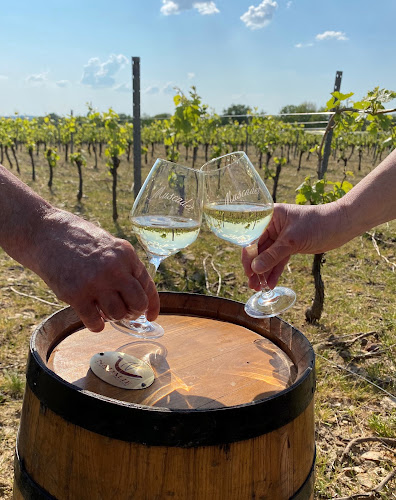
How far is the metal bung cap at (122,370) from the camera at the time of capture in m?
1.35

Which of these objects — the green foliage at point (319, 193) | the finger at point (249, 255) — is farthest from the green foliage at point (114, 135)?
the finger at point (249, 255)

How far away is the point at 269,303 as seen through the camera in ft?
6.10

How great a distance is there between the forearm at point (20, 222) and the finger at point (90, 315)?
0.63ft

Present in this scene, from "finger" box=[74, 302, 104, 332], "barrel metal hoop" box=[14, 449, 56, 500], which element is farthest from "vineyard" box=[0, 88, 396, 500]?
"finger" box=[74, 302, 104, 332]

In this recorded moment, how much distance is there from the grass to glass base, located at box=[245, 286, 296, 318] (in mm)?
1332

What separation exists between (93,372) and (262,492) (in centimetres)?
63

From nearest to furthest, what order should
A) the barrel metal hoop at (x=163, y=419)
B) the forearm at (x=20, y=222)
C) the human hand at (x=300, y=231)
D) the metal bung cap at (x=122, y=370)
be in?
the barrel metal hoop at (x=163, y=419), the forearm at (x=20, y=222), the metal bung cap at (x=122, y=370), the human hand at (x=300, y=231)

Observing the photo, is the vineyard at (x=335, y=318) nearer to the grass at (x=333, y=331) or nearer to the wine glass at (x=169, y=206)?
the grass at (x=333, y=331)

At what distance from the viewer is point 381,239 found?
7914 mm

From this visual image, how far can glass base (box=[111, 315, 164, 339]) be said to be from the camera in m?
1.52

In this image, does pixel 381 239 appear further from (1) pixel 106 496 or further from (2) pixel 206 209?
(1) pixel 106 496

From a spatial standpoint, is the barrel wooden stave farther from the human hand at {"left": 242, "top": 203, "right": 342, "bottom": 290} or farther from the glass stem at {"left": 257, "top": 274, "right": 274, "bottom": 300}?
the human hand at {"left": 242, "top": 203, "right": 342, "bottom": 290}

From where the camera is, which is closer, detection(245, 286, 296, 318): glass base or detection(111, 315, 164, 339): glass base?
detection(111, 315, 164, 339): glass base

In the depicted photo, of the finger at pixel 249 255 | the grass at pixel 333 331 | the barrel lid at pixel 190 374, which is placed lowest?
the grass at pixel 333 331
